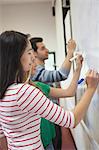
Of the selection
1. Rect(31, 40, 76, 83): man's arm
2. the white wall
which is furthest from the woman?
the white wall

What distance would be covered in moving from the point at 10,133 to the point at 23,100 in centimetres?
21

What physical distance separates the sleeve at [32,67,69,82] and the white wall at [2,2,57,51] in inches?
139

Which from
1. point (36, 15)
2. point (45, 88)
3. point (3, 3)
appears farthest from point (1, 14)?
point (45, 88)

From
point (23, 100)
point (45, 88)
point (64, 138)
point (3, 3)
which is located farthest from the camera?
point (3, 3)

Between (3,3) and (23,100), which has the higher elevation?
(3,3)

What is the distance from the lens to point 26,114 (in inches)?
43.2

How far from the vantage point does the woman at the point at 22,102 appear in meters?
1.03

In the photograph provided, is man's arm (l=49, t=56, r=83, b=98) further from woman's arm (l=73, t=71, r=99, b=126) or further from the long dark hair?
the long dark hair

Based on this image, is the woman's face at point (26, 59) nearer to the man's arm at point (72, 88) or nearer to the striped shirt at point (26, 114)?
the striped shirt at point (26, 114)

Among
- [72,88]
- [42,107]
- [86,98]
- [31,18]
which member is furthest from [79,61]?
[31,18]

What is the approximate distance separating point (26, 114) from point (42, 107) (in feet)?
0.35

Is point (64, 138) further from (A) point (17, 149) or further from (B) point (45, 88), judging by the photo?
(A) point (17, 149)

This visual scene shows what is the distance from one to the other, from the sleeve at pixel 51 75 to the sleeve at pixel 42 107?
2.74 feet

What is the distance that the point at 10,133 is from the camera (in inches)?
45.6
